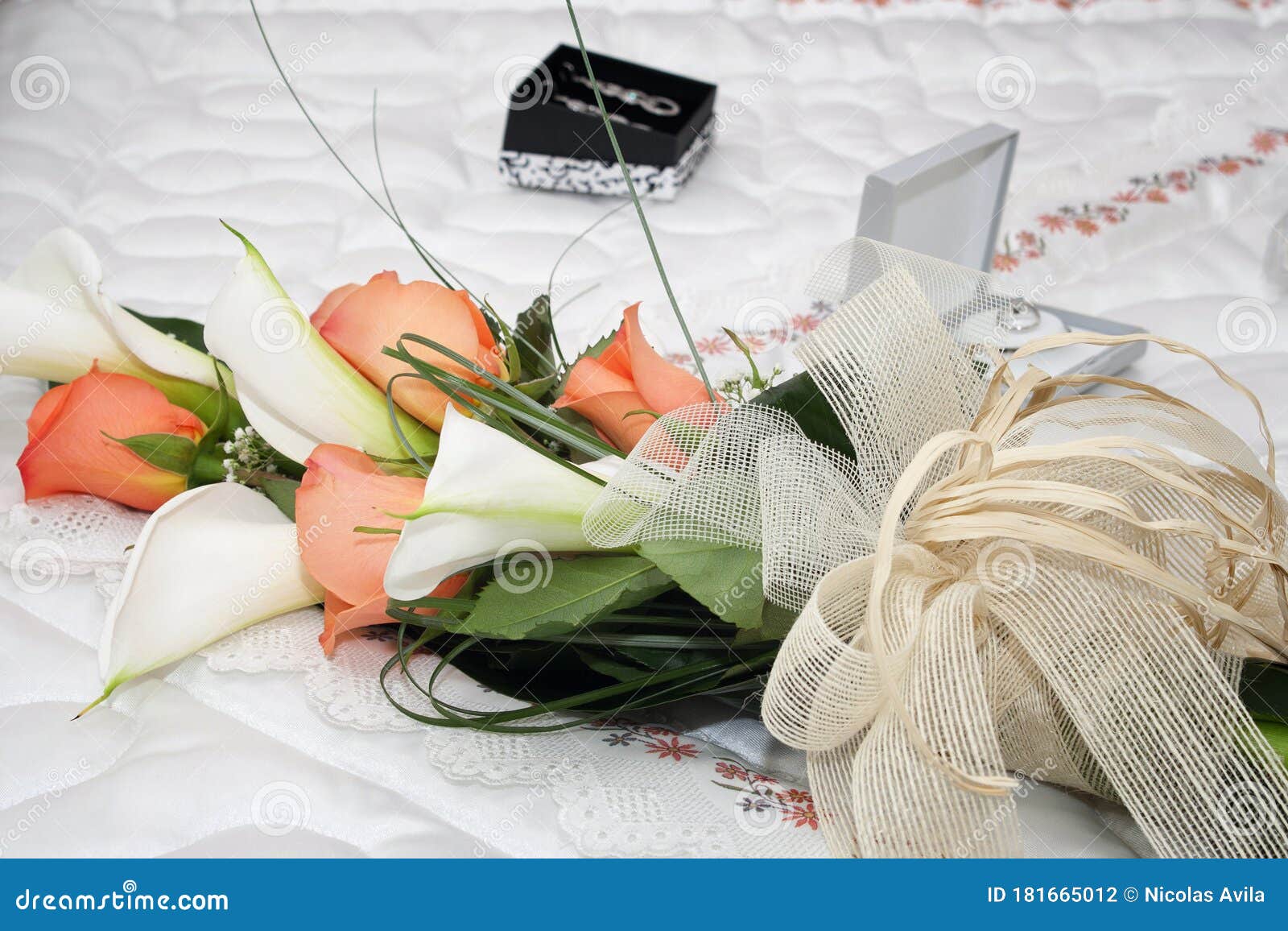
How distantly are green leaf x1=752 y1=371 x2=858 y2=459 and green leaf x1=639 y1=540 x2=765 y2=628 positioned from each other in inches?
2.8

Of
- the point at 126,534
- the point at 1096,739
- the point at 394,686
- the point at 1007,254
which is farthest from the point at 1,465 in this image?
the point at 1007,254

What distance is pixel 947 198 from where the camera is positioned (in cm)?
92

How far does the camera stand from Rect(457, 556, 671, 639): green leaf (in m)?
0.43

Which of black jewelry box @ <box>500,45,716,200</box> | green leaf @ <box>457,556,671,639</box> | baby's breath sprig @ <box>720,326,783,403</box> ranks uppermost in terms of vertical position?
black jewelry box @ <box>500,45,716,200</box>

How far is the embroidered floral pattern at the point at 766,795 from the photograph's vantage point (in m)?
0.47

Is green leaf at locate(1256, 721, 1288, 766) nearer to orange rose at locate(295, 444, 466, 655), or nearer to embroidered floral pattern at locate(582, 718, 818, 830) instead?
embroidered floral pattern at locate(582, 718, 818, 830)

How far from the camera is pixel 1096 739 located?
1.31ft

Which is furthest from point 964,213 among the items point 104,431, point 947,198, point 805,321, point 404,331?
point 104,431

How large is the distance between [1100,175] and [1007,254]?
0.58 ft

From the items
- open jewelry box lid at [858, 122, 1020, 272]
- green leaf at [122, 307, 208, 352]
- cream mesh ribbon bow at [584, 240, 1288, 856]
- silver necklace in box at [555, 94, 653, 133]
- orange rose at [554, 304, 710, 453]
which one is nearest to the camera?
cream mesh ribbon bow at [584, 240, 1288, 856]

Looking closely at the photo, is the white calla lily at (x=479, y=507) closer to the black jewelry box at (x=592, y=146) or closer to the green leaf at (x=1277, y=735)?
the green leaf at (x=1277, y=735)

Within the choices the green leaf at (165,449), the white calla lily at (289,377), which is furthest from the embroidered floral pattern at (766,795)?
the green leaf at (165,449)

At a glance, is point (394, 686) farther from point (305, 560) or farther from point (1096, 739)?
point (1096, 739)

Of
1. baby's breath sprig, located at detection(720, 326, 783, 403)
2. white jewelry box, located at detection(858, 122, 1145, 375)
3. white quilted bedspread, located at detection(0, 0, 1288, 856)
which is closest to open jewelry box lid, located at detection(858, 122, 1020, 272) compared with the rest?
white jewelry box, located at detection(858, 122, 1145, 375)
